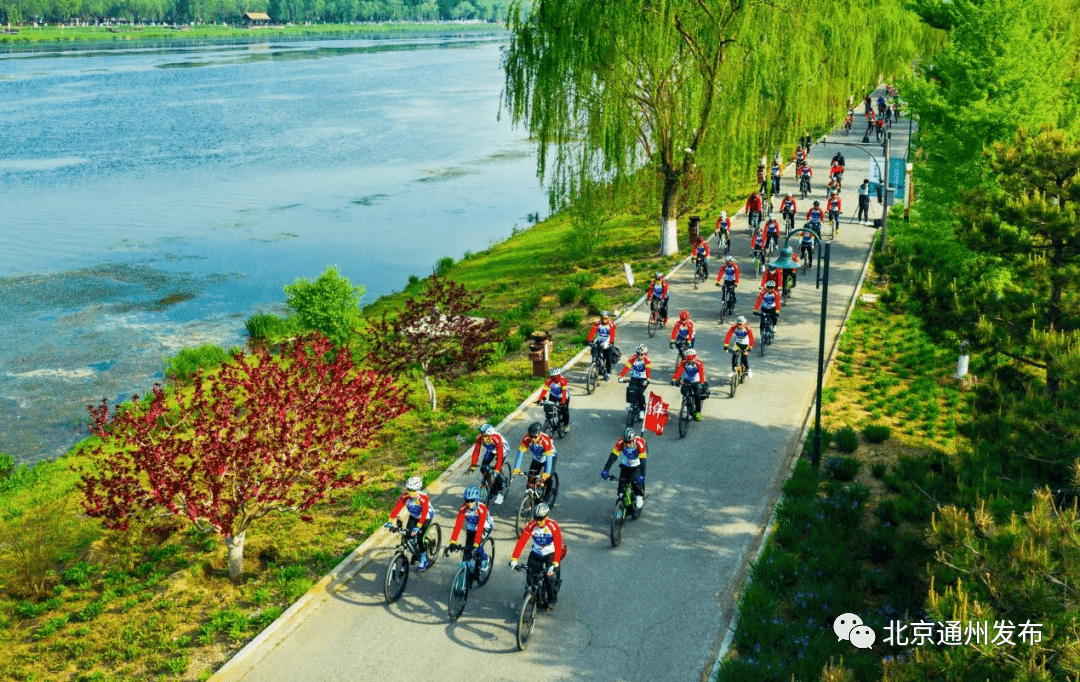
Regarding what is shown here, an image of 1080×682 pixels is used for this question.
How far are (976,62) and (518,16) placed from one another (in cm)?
1485

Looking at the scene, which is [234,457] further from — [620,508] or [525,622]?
[620,508]

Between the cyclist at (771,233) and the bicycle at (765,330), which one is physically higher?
the cyclist at (771,233)

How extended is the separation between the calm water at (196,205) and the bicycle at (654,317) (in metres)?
15.8

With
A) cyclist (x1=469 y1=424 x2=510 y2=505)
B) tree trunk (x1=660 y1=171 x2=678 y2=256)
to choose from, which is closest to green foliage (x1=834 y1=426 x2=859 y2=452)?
cyclist (x1=469 y1=424 x2=510 y2=505)

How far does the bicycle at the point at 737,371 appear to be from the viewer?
818 inches

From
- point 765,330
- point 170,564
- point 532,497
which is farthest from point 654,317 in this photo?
point 170,564

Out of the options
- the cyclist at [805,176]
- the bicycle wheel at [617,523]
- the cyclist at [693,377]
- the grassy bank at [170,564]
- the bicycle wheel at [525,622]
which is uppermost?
the cyclist at [805,176]

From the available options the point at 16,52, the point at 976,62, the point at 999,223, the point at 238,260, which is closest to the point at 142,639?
the point at 999,223

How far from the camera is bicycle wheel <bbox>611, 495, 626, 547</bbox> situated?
14.9 metres

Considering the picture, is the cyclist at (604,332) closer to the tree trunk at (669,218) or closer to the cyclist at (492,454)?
the cyclist at (492,454)

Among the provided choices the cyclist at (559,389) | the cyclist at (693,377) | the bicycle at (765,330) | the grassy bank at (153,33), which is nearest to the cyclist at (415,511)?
the cyclist at (559,389)

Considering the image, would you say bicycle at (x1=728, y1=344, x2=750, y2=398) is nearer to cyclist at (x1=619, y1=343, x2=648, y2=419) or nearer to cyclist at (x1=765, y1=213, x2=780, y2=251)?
cyclist at (x1=619, y1=343, x2=648, y2=419)

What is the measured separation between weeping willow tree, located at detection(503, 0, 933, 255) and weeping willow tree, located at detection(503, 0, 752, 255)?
36 mm

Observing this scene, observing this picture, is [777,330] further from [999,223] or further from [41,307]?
[41,307]
